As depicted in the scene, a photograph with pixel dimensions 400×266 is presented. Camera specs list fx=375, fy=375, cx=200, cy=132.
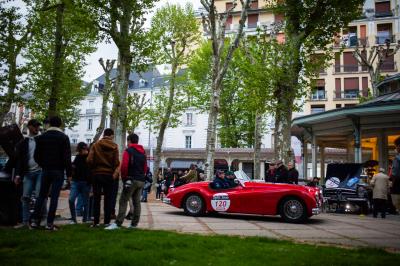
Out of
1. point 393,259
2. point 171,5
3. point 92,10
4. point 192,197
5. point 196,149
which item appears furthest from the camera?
point 196,149

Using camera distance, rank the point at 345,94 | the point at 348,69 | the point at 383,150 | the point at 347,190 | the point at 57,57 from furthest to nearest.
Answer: the point at 348,69
the point at 345,94
the point at 383,150
the point at 57,57
the point at 347,190

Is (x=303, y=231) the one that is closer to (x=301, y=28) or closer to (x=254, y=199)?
Result: (x=254, y=199)

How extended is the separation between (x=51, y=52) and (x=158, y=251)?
22155 millimetres

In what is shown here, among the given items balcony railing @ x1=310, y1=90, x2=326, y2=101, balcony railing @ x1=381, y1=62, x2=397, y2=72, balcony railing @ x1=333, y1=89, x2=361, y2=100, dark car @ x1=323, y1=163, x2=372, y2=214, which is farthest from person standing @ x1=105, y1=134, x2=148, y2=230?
balcony railing @ x1=381, y1=62, x2=397, y2=72

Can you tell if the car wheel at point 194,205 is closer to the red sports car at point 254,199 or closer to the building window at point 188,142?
the red sports car at point 254,199

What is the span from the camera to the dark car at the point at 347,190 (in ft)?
46.0

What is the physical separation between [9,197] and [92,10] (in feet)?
29.6

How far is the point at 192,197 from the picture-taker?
11258 mm

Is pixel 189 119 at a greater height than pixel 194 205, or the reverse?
pixel 189 119

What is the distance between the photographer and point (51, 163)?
696 cm

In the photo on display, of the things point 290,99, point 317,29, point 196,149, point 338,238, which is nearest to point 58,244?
point 338,238

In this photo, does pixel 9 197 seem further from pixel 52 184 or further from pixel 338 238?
pixel 338 238

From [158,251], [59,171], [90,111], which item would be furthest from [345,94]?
[158,251]

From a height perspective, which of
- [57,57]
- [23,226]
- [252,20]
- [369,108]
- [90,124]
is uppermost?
[252,20]
